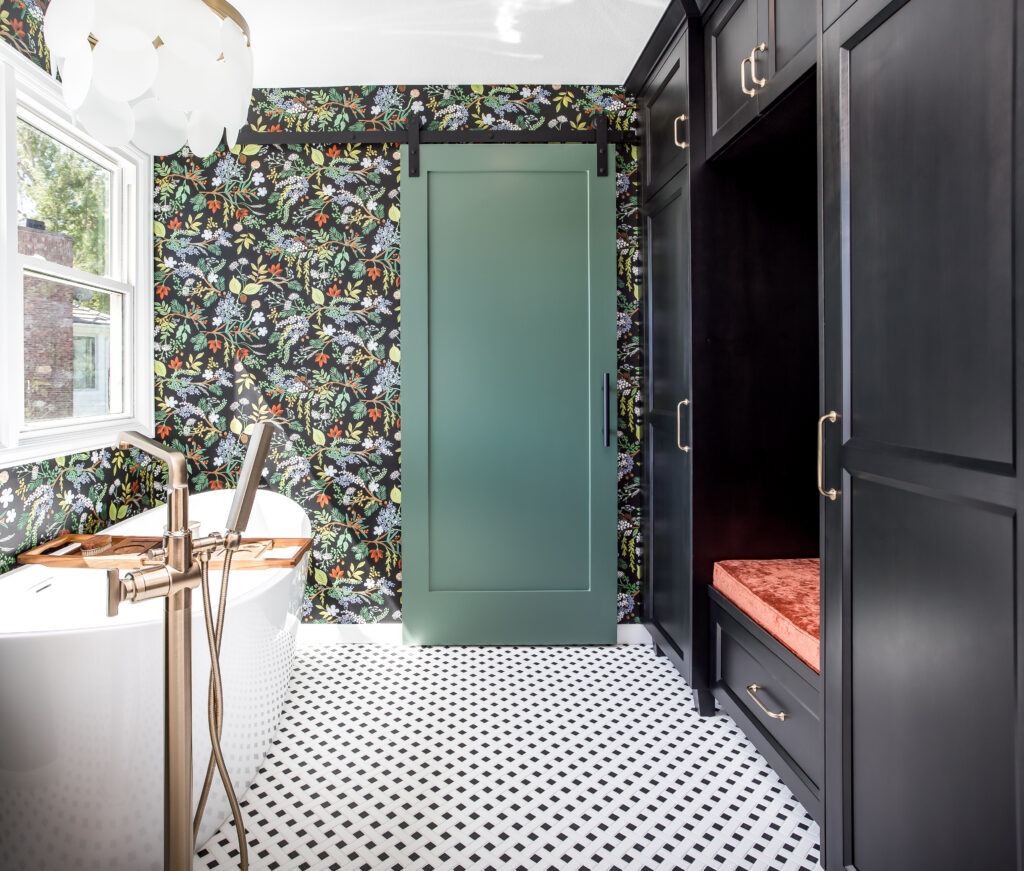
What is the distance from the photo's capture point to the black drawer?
1.65 m

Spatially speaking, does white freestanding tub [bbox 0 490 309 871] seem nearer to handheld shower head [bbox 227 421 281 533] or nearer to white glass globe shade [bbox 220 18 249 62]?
handheld shower head [bbox 227 421 281 533]

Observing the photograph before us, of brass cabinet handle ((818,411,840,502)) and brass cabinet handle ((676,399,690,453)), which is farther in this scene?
brass cabinet handle ((676,399,690,453))

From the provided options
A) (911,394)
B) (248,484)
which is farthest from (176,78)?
(911,394)

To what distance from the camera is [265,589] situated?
1820 millimetres

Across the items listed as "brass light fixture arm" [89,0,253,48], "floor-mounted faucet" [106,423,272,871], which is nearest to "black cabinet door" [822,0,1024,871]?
"floor-mounted faucet" [106,423,272,871]

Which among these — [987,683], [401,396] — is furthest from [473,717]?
[987,683]

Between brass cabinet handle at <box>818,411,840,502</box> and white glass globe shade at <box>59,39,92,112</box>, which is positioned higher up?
white glass globe shade at <box>59,39,92,112</box>

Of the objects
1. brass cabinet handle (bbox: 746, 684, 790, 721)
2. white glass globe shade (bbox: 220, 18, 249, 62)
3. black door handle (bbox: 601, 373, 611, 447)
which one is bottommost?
brass cabinet handle (bbox: 746, 684, 790, 721)

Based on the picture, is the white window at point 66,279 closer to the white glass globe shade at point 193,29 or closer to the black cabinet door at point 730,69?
the white glass globe shade at point 193,29

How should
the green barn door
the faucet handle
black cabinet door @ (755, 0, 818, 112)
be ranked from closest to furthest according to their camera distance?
the faucet handle, black cabinet door @ (755, 0, 818, 112), the green barn door

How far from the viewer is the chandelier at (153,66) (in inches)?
42.9

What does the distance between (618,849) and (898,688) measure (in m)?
0.83

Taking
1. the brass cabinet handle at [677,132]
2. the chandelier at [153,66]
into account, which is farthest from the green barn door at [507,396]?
the chandelier at [153,66]

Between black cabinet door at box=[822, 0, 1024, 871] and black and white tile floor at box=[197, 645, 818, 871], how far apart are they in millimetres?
394
